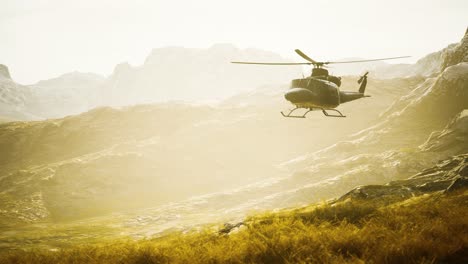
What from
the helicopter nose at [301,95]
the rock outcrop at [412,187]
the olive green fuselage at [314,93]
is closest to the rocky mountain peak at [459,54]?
the rock outcrop at [412,187]

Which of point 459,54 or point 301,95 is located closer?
point 301,95

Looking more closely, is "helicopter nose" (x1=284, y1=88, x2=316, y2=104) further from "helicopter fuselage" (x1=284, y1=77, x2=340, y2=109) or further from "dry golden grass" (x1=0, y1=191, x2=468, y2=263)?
"dry golden grass" (x1=0, y1=191, x2=468, y2=263)

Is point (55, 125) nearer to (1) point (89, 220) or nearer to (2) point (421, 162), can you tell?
(1) point (89, 220)

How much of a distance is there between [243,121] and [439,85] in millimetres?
48353

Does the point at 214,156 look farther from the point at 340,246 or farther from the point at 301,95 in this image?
the point at 340,246

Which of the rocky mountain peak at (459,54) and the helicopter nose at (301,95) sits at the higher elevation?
the rocky mountain peak at (459,54)

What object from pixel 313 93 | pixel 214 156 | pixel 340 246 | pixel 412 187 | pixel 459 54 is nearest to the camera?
pixel 340 246

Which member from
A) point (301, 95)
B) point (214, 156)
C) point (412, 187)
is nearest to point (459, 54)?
point (412, 187)

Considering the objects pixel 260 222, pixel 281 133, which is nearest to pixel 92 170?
pixel 281 133

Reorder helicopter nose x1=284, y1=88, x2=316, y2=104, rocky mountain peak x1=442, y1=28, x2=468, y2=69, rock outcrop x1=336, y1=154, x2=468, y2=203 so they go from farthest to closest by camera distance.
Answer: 1. rocky mountain peak x1=442, y1=28, x2=468, y2=69
2. helicopter nose x1=284, y1=88, x2=316, y2=104
3. rock outcrop x1=336, y1=154, x2=468, y2=203

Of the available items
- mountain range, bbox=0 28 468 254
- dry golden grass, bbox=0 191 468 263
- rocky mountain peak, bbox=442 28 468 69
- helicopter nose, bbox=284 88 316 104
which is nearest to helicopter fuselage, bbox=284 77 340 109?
helicopter nose, bbox=284 88 316 104

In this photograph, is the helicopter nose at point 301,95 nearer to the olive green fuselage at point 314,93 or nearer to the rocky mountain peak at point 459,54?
the olive green fuselage at point 314,93

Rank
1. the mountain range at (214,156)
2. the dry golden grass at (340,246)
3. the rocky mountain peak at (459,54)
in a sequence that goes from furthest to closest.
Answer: the rocky mountain peak at (459,54)
the mountain range at (214,156)
the dry golden grass at (340,246)

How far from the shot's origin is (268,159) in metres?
76.5
